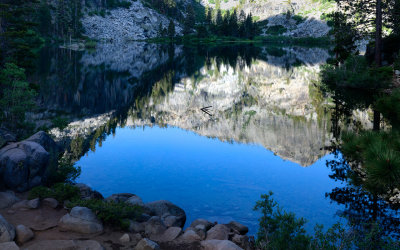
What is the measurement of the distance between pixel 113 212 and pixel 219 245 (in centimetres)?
374

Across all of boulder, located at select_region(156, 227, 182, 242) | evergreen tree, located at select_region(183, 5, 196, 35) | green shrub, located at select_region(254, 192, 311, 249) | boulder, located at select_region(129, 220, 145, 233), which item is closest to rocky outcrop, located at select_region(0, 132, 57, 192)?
boulder, located at select_region(129, 220, 145, 233)

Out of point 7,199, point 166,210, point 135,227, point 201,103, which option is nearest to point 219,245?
point 135,227

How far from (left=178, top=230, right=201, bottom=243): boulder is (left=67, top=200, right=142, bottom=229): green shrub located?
→ 188 cm

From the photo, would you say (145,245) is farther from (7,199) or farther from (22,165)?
(22,165)

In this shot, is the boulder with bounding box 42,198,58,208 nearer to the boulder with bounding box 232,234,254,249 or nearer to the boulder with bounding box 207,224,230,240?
the boulder with bounding box 207,224,230,240

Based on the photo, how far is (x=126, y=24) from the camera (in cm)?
16950

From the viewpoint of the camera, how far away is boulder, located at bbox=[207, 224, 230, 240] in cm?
1112

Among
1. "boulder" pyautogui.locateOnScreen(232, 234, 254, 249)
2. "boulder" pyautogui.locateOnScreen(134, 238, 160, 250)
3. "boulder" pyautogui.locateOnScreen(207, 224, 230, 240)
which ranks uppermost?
"boulder" pyautogui.locateOnScreen(134, 238, 160, 250)

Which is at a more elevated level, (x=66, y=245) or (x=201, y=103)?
(x=201, y=103)

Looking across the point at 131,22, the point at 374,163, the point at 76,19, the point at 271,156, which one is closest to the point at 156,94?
the point at 271,156

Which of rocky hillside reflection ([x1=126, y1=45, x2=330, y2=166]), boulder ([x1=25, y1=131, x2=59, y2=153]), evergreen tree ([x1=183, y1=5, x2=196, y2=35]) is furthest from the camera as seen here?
evergreen tree ([x1=183, y1=5, x2=196, y2=35])

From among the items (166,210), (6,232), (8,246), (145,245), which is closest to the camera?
(8,246)

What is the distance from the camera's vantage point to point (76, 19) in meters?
136

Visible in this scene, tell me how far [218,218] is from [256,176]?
5.28 m
